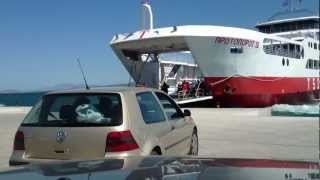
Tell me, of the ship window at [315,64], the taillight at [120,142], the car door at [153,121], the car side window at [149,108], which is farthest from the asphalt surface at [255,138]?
the ship window at [315,64]

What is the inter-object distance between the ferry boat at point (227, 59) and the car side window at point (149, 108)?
2011cm

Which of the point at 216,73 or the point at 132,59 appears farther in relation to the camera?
the point at 132,59

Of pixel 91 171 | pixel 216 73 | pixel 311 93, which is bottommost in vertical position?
pixel 311 93

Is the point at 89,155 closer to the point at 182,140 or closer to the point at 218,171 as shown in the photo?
the point at 182,140

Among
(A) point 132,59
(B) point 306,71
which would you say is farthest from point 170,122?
(B) point 306,71

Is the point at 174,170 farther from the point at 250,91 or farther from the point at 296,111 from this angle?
the point at 250,91

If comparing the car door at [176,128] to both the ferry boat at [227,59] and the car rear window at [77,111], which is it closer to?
the car rear window at [77,111]

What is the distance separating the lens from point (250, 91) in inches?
1172

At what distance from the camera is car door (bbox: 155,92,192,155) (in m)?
7.84

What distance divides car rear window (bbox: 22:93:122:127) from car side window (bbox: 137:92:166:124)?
43 centimetres

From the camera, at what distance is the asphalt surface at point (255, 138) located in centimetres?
1097

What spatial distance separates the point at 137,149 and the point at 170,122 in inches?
49.7

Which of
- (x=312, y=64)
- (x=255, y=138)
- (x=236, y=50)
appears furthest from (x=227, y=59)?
(x=255, y=138)

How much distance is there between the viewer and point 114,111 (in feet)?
22.7
